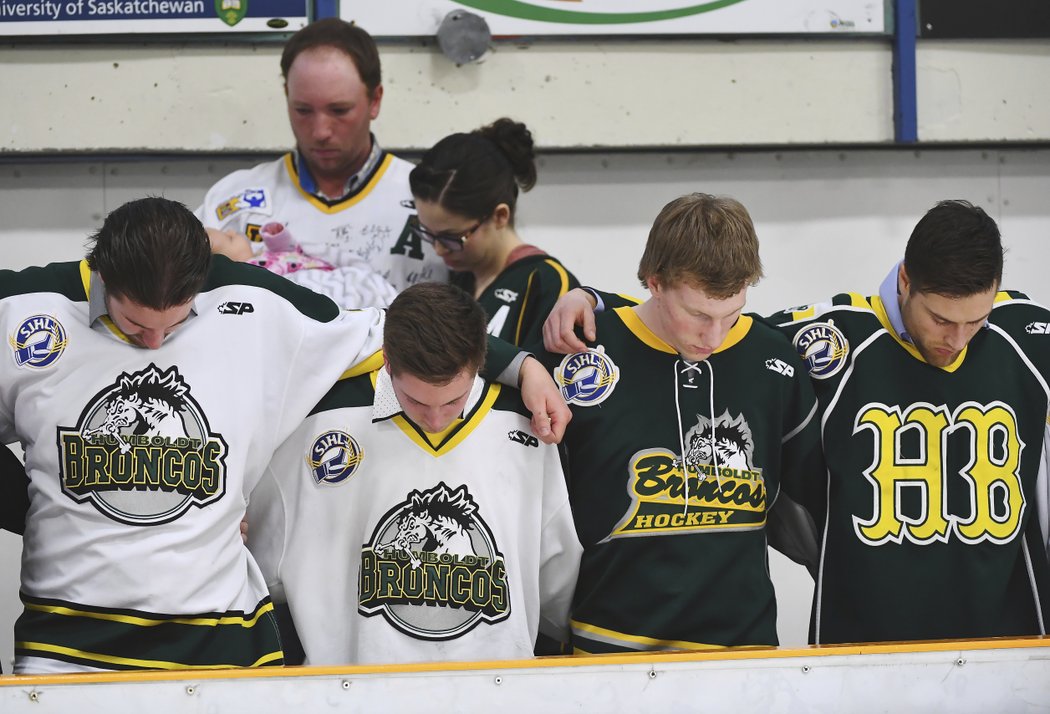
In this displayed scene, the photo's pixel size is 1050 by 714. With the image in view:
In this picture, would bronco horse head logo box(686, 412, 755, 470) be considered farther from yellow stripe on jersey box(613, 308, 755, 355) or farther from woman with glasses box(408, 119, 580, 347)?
woman with glasses box(408, 119, 580, 347)

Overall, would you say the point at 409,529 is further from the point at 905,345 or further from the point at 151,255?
the point at 905,345

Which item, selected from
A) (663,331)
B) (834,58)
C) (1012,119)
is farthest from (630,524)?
(1012,119)

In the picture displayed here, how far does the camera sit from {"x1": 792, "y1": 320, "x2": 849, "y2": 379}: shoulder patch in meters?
2.00

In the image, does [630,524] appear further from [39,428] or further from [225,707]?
[39,428]

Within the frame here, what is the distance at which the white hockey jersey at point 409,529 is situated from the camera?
1829 mm

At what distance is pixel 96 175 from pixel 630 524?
2038 mm

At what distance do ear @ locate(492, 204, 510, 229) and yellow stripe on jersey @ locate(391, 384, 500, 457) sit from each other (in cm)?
60

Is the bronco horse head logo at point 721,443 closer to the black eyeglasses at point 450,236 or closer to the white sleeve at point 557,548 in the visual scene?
the white sleeve at point 557,548

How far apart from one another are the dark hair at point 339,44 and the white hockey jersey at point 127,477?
93cm

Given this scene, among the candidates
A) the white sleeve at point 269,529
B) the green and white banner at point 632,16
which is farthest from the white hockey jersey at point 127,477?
the green and white banner at point 632,16

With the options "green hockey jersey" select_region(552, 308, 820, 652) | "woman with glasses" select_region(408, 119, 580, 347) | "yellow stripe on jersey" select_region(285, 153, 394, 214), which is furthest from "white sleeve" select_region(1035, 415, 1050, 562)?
"yellow stripe on jersey" select_region(285, 153, 394, 214)

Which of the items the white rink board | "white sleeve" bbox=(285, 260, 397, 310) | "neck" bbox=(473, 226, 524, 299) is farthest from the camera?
"neck" bbox=(473, 226, 524, 299)

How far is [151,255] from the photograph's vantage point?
159 centimetres

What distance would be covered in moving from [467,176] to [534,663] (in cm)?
115
